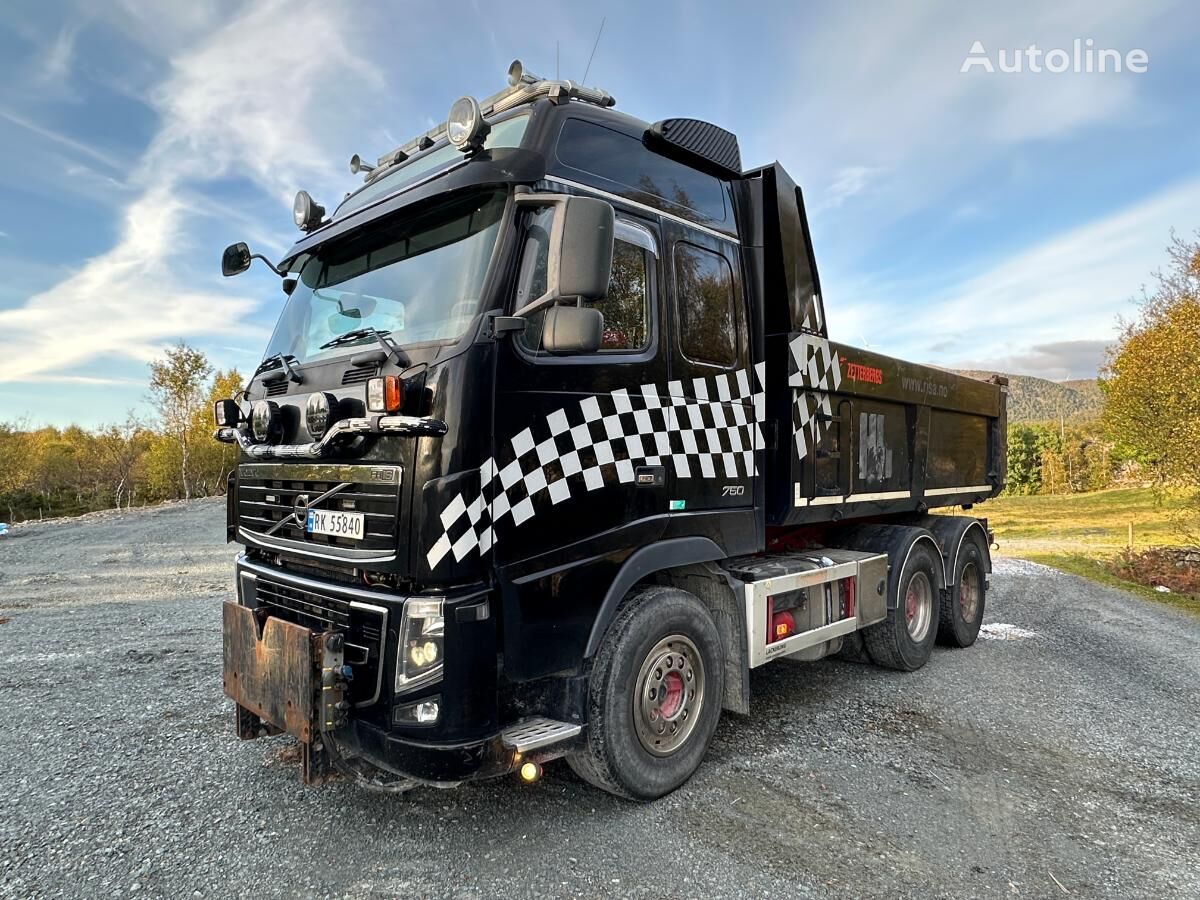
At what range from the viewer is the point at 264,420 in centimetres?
308

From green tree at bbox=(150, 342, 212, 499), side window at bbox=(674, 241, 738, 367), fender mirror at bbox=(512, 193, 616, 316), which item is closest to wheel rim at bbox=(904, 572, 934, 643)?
side window at bbox=(674, 241, 738, 367)

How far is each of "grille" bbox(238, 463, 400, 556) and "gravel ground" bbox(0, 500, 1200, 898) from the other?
124 cm

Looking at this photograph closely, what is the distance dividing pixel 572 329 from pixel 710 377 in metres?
1.14

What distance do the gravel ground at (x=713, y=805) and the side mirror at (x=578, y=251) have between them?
224cm

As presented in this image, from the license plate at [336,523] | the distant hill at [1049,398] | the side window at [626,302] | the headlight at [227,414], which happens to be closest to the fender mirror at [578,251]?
the side window at [626,302]

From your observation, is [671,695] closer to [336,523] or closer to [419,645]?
[419,645]

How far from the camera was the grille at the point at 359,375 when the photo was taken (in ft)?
8.98

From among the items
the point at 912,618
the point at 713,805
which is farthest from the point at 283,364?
the point at 912,618

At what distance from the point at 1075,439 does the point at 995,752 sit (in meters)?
79.8

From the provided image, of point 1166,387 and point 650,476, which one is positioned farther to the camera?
point 1166,387

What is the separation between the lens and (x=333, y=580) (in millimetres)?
2869

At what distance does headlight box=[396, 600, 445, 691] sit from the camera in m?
2.50

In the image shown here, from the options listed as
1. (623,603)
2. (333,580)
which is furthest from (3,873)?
(623,603)

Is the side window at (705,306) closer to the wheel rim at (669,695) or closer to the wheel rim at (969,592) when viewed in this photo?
the wheel rim at (669,695)
